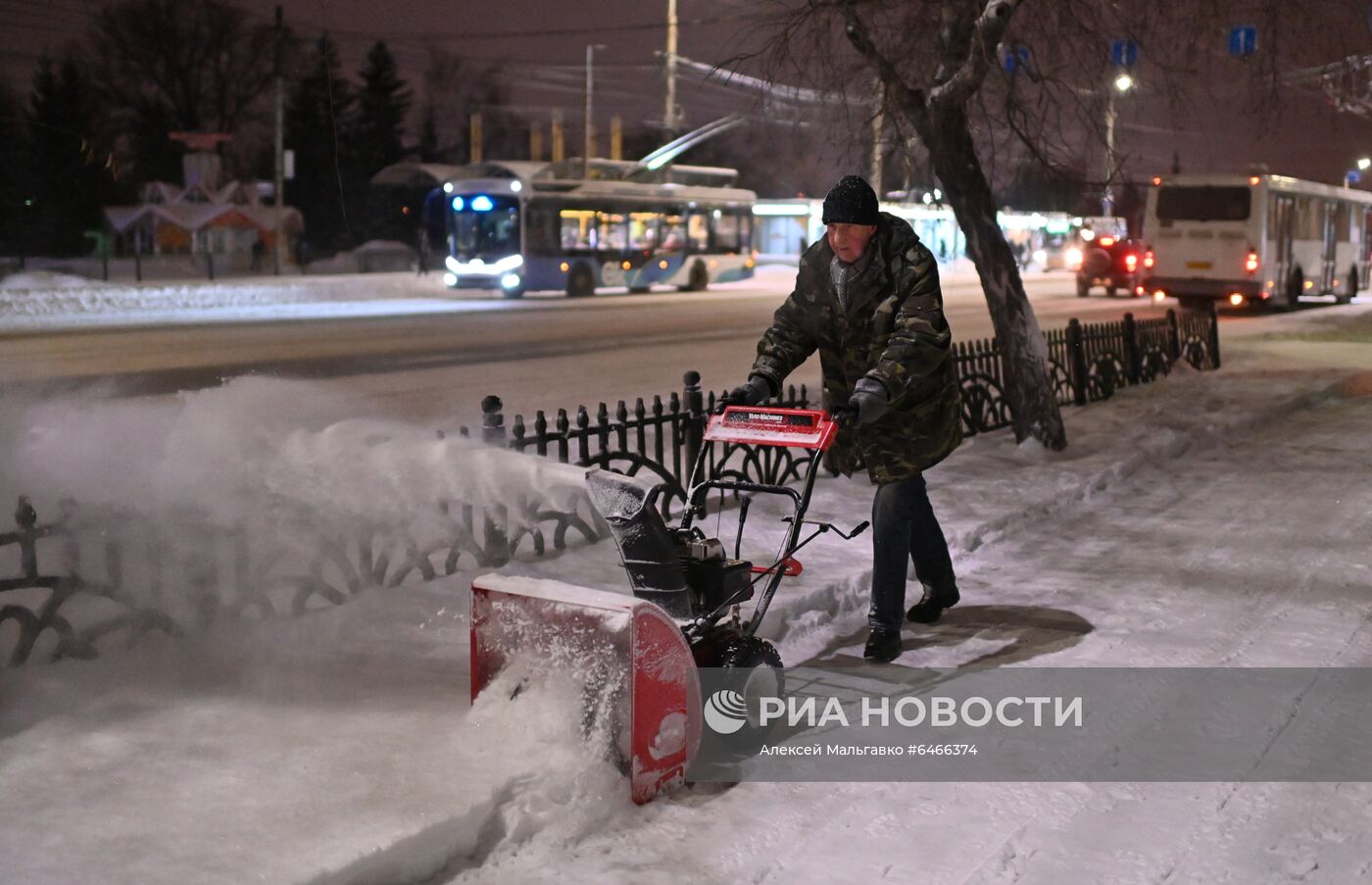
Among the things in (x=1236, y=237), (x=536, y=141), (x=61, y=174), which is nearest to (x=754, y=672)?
(x=1236, y=237)

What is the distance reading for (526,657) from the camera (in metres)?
4.19

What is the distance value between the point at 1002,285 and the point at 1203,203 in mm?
21444

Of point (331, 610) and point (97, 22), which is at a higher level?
point (97, 22)

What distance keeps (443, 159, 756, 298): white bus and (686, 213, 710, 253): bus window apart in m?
0.03

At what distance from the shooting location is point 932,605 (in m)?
6.00

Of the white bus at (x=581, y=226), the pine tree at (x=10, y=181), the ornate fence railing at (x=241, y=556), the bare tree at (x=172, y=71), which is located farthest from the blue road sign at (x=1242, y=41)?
the bare tree at (x=172, y=71)

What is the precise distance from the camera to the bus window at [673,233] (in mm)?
36781

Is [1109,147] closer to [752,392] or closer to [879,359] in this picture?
[879,359]

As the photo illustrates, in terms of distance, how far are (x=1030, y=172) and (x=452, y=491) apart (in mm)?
8549

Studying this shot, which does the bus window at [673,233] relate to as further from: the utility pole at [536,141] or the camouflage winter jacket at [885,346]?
the camouflage winter jacket at [885,346]

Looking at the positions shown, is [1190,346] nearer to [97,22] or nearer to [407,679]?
[407,679]

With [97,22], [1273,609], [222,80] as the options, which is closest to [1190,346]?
[1273,609]

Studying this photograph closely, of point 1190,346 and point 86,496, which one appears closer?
point 86,496

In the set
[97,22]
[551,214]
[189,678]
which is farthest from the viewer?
[97,22]
